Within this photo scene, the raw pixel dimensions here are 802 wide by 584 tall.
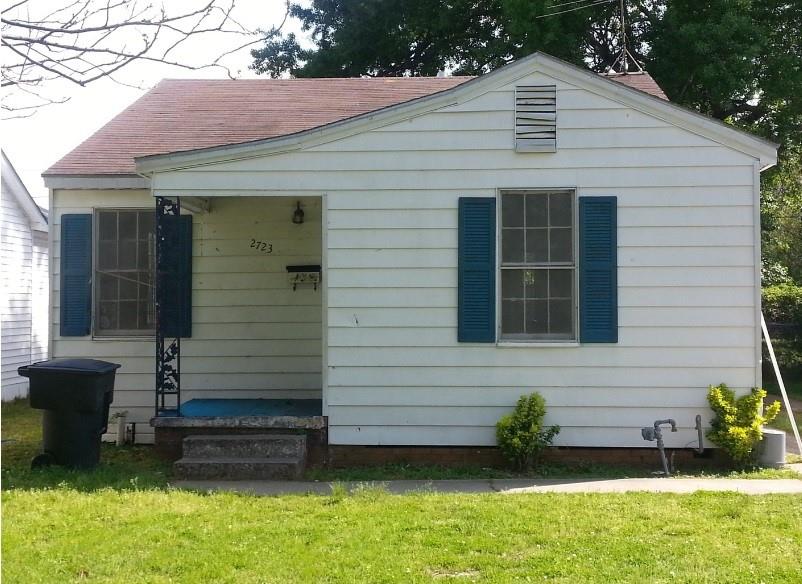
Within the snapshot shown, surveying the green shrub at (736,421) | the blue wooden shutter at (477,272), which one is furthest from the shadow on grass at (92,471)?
the green shrub at (736,421)

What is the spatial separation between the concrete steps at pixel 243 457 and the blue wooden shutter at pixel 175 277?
1.39 metres

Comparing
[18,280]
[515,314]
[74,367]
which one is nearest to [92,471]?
[74,367]

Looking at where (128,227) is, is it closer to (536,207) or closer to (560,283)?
(536,207)

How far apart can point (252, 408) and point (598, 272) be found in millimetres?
4026

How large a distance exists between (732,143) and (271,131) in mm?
5504

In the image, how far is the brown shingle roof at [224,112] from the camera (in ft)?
32.6

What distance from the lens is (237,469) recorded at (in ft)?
25.2

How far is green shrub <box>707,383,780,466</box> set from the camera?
25.6 ft

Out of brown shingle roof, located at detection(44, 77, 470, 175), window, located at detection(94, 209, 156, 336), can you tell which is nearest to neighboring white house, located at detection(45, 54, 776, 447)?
window, located at detection(94, 209, 156, 336)

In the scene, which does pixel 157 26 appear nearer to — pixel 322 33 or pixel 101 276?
pixel 101 276

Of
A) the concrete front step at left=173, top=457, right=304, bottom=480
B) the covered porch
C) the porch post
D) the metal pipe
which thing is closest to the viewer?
the concrete front step at left=173, top=457, right=304, bottom=480

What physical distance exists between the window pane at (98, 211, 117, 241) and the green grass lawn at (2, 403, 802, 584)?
135 inches

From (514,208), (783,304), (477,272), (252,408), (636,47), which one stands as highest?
(636,47)

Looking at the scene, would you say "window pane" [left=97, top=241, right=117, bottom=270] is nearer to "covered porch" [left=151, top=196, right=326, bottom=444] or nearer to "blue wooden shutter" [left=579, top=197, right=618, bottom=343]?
"covered porch" [left=151, top=196, right=326, bottom=444]
